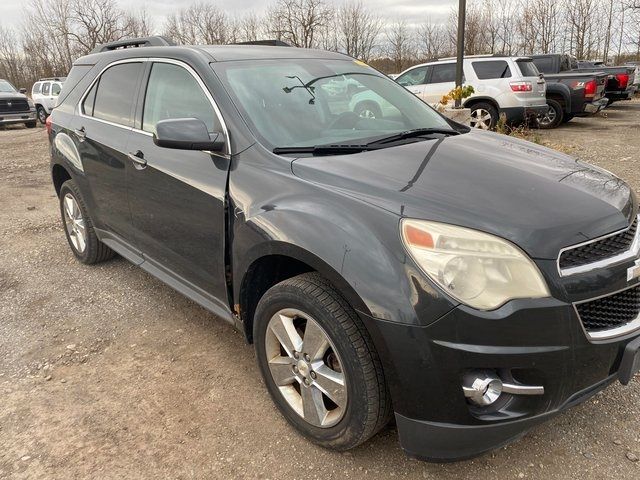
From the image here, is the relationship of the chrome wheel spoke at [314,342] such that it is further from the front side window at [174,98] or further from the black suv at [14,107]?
the black suv at [14,107]

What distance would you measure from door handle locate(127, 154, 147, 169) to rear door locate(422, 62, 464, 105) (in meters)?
9.61

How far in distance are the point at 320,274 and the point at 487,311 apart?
28.7 inches

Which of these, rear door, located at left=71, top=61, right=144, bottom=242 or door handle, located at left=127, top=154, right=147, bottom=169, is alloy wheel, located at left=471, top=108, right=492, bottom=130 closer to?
rear door, located at left=71, top=61, right=144, bottom=242

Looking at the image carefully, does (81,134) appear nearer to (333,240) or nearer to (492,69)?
(333,240)

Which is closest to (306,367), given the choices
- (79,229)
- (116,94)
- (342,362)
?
(342,362)

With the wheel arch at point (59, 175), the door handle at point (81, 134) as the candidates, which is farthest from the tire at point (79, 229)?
the door handle at point (81, 134)

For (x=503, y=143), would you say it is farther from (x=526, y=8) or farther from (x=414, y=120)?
(x=526, y=8)

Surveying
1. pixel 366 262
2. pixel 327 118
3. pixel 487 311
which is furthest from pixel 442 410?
pixel 327 118

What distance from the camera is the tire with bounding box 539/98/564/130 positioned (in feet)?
42.1

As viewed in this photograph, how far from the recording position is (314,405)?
7.43ft

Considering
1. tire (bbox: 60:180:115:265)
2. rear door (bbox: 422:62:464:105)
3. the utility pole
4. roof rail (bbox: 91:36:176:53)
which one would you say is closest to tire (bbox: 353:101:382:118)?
roof rail (bbox: 91:36:176:53)

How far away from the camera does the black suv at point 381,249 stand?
A: 1.80 meters

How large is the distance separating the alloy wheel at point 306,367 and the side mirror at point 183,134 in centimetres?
92

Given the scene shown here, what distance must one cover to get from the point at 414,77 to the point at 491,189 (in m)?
11.0
